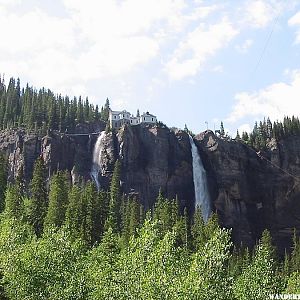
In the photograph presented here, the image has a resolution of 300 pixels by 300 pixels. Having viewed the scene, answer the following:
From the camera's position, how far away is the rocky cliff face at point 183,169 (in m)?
129

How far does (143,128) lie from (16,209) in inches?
2244

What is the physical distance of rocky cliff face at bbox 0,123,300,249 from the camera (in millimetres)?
128750

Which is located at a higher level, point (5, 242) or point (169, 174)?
point (169, 174)

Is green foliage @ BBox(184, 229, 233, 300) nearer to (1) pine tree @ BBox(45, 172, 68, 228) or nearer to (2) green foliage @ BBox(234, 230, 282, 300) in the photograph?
(2) green foliage @ BBox(234, 230, 282, 300)

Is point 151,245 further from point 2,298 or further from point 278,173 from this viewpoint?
point 278,173

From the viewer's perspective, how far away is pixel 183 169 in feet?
433

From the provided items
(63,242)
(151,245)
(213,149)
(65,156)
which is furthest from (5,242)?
(213,149)

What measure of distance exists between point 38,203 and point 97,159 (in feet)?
144

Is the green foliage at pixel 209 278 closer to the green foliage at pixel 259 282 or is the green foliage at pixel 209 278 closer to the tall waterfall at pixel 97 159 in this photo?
the green foliage at pixel 259 282

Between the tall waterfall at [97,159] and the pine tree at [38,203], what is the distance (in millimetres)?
33848

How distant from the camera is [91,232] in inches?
3462

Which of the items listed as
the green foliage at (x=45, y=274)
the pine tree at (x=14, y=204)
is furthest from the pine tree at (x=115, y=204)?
the green foliage at (x=45, y=274)

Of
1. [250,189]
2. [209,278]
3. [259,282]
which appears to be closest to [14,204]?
[259,282]

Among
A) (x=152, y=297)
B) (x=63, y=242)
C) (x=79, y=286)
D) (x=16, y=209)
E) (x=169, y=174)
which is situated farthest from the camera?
(x=169, y=174)
